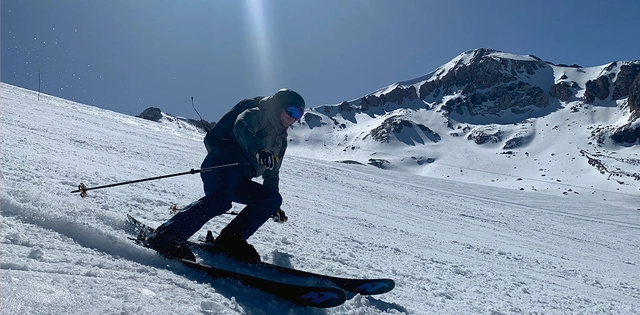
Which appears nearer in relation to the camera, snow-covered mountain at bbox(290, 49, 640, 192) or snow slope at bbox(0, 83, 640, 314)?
snow slope at bbox(0, 83, 640, 314)

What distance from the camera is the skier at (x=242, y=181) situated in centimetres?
308

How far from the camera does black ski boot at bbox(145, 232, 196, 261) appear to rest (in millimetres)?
2865

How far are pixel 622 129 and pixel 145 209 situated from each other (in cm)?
12515

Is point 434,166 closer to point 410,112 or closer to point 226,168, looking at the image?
point 410,112

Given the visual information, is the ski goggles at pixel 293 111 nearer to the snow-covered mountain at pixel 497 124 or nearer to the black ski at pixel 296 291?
the black ski at pixel 296 291

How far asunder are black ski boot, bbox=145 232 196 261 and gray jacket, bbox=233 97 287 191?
0.91 m

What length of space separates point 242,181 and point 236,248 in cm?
63

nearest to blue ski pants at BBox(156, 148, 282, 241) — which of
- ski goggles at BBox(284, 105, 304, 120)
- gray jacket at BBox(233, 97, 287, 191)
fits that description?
gray jacket at BBox(233, 97, 287, 191)

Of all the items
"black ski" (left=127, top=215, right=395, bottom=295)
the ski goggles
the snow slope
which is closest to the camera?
the snow slope

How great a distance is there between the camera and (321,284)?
3.13 metres

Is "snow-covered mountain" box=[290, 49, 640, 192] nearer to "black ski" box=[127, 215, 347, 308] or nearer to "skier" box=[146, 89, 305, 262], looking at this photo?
→ "skier" box=[146, 89, 305, 262]

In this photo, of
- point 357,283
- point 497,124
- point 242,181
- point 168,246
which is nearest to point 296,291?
point 357,283

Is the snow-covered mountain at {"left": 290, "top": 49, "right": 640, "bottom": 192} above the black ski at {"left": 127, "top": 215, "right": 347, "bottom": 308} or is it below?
above

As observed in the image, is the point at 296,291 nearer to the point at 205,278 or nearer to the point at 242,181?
the point at 205,278
